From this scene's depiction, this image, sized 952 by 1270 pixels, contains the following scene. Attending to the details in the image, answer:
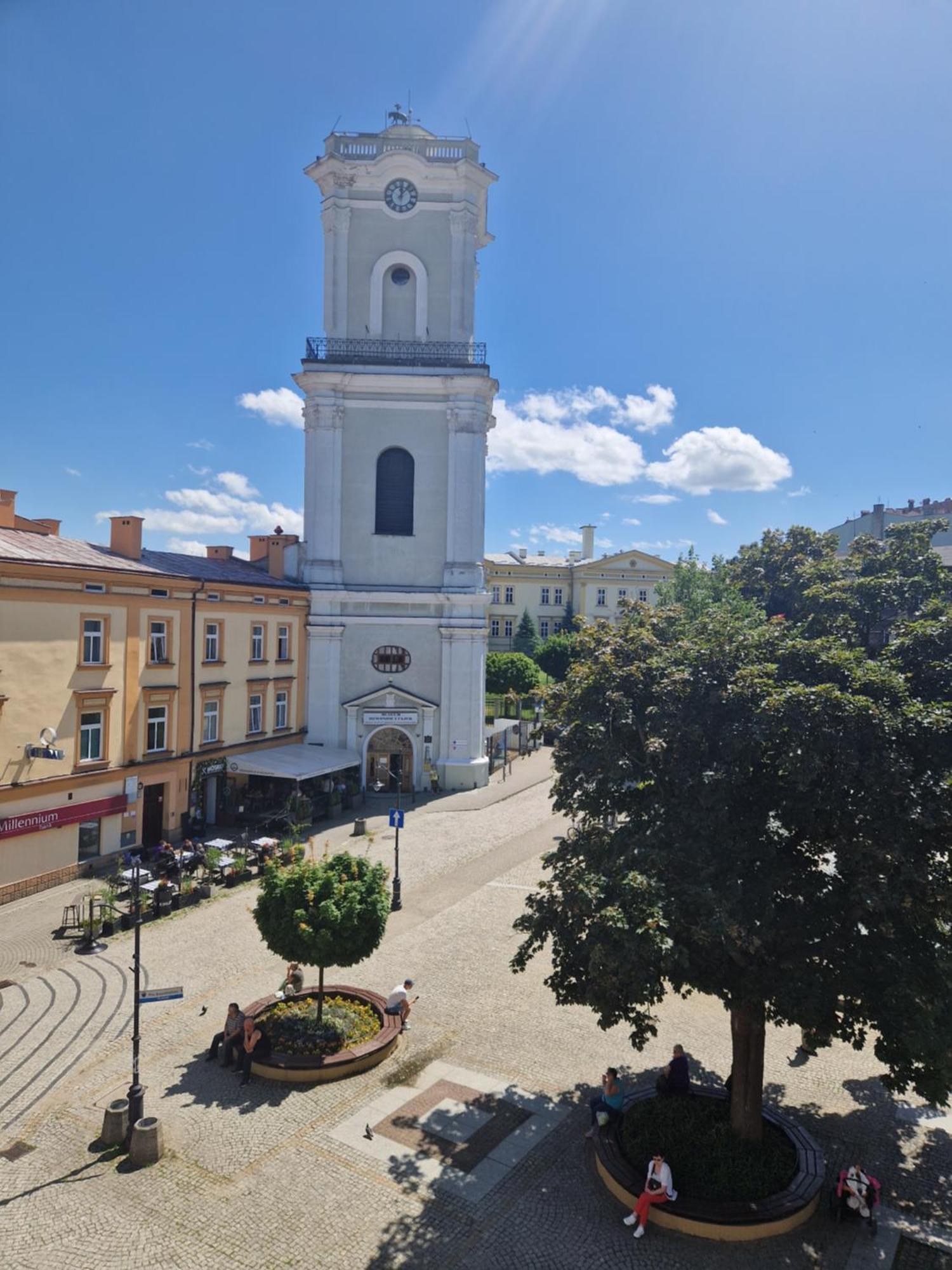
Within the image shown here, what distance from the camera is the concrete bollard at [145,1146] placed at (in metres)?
12.2

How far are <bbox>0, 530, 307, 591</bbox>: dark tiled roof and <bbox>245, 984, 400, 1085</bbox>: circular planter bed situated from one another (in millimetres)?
15252

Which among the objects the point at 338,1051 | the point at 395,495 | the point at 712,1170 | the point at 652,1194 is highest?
the point at 395,495

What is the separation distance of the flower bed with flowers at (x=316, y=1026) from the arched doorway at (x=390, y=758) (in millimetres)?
22285

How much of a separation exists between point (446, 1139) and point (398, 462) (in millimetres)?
31988

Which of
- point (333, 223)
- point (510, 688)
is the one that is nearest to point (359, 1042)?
point (333, 223)

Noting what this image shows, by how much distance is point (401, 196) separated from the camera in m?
39.3

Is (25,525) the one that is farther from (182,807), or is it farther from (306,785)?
(306,785)

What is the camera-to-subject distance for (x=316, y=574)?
127ft

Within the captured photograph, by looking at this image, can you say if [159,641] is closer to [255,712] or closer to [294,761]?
[255,712]

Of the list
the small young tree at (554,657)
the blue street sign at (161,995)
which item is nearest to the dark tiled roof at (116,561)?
the blue street sign at (161,995)

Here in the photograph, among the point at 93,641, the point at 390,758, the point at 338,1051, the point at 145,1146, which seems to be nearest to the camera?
the point at 145,1146

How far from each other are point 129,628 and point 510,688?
126 feet

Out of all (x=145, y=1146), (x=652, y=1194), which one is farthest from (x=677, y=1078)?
(x=145, y=1146)

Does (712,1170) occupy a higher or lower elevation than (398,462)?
lower
